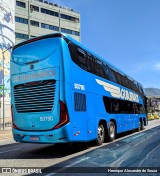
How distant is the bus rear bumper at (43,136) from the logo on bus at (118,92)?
399 centimetres

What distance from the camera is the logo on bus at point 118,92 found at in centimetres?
1426

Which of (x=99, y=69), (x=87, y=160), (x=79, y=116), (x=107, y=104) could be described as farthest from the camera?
(x=107, y=104)

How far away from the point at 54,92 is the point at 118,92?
23.9ft

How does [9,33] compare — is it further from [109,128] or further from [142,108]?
[109,128]

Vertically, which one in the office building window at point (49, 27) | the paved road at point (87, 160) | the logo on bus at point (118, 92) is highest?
the office building window at point (49, 27)

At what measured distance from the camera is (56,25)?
72.6 metres

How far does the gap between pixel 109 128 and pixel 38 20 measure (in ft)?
192

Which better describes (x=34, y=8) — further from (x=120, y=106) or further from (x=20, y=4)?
(x=120, y=106)

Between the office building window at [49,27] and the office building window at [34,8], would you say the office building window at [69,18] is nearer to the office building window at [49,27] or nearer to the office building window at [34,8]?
the office building window at [49,27]

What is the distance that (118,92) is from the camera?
54.9 feet

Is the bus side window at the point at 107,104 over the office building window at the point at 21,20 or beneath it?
beneath

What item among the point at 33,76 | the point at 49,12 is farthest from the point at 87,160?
the point at 49,12

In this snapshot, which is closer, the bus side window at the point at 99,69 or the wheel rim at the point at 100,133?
the wheel rim at the point at 100,133

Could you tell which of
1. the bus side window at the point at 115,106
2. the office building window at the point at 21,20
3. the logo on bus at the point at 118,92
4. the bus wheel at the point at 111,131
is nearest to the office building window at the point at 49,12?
the office building window at the point at 21,20
